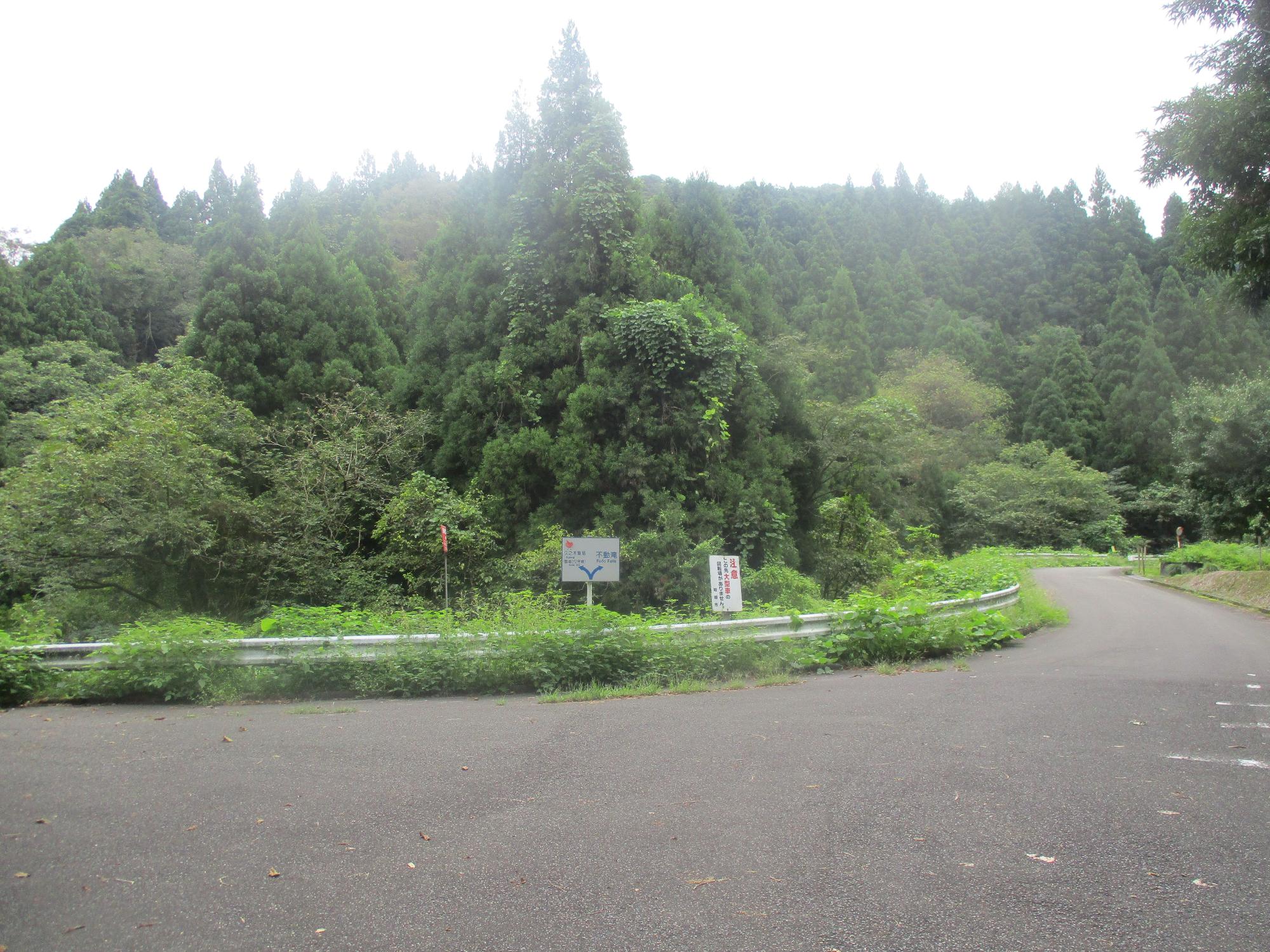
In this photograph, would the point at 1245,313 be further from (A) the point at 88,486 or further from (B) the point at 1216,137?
(A) the point at 88,486

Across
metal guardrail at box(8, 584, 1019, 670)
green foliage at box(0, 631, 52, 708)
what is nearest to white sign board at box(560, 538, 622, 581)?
metal guardrail at box(8, 584, 1019, 670)

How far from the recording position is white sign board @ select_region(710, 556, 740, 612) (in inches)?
403

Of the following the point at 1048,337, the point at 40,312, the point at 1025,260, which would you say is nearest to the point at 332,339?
the point at 40,312

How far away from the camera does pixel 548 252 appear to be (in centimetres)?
1736

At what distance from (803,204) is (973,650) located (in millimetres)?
63199

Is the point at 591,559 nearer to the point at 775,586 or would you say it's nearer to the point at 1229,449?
the point at 775,586

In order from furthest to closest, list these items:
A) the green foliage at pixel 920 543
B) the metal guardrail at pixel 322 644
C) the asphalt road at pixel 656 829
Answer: the green foliage at pixel 920 543 < the metal guardrail at pixel 322 644 < the asphalt road at pixel 656 829

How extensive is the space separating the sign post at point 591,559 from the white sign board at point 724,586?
4.75 ft

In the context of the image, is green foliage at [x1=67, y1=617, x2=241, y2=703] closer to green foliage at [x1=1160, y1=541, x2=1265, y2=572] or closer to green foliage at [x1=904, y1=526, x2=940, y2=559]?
green foliage at [x1=904, y1=526, x2=940, y2=559]

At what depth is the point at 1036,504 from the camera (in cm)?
4225

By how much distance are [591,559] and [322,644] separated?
3.85 meters

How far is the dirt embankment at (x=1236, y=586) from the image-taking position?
1736 centimetres

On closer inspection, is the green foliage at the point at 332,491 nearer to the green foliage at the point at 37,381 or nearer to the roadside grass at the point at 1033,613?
the green foliage at the point at 37,381

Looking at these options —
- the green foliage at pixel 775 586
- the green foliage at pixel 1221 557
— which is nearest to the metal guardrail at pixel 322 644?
the green foliage at pixel 775 586
